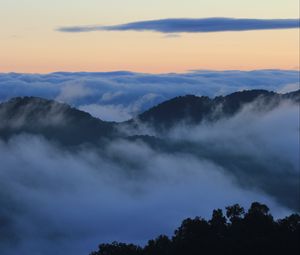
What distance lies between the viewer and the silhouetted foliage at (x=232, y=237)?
212 feet

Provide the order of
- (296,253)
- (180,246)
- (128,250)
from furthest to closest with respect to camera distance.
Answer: (128,250) → (180,246) → (296,253)

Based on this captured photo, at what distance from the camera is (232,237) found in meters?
67.3

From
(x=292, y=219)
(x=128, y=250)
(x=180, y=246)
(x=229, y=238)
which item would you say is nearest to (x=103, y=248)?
(x=128, y=250)

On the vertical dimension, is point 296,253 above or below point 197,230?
below

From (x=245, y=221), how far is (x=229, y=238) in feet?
13.1

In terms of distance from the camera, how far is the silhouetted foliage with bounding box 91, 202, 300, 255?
2542 inches

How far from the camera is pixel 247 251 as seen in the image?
6412 centimetres

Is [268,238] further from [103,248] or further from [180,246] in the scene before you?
[103,248]

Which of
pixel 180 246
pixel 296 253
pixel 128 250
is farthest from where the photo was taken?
pixel 128 250

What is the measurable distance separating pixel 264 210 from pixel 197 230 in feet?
22.9

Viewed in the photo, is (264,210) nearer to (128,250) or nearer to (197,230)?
(197,230)

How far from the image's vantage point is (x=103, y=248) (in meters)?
74.0

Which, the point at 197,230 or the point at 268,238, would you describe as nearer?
the point at 268,238

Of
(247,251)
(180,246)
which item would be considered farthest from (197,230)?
(247,251)
